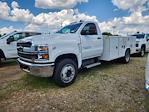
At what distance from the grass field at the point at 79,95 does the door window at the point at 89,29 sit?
61.8 inches

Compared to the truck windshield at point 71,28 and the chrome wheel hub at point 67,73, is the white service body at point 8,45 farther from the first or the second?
A: the chrome wheel hub at point 67,73

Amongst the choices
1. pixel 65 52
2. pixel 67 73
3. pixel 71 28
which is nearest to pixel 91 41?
pixel 71 28

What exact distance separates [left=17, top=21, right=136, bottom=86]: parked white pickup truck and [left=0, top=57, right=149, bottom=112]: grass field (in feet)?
1.66

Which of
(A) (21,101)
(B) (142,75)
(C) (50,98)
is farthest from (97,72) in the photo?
(A) (21,101)

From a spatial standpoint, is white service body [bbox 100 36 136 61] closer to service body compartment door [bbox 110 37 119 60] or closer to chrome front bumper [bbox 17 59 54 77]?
service body compartment door [bbox 110 37 119 60]

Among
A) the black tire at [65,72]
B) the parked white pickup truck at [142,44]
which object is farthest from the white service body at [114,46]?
the parked white pickup truck at [142,44]

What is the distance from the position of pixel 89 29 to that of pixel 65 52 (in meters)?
1.70

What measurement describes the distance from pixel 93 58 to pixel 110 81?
50.4 inches

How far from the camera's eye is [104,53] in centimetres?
742

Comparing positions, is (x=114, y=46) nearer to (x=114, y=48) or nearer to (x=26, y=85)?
(x=114, y=48)

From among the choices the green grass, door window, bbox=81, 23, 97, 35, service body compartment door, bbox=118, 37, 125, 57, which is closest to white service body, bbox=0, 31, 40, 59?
the green grass

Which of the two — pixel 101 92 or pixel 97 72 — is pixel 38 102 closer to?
pixel 101 92

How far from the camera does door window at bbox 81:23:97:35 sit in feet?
20.9

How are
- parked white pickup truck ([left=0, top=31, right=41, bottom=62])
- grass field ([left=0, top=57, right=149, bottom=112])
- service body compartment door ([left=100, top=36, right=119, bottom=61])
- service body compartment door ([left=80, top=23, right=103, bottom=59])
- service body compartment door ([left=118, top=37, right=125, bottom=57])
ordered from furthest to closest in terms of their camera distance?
parked white pickup truck ([left=0, top=31, right=41, bottom=62]) → service body compartment door ([left=118, top=37, right=125, bottom=57]) → service body compartment door ([left=100, top=36, right=119, bottom=61]) → service body compartment door ([left=80, top=23, right=103, bottom=59]) → grass field ([left=0, top=57, right=149, bottom=112])
